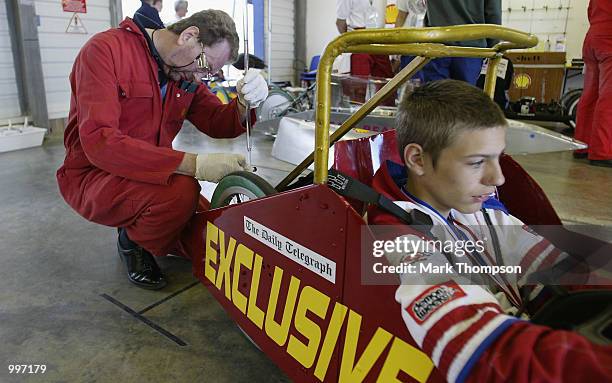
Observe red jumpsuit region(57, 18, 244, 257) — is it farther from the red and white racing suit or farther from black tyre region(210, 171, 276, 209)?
the red and white racing suit

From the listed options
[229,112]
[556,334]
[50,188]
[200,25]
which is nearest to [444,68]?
[229,112]

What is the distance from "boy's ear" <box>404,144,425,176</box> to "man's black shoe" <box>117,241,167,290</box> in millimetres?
1233

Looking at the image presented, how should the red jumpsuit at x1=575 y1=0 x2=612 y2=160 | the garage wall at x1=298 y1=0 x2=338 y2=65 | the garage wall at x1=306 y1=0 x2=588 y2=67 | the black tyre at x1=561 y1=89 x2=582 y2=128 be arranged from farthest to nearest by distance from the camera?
the garage wall at x1=298 y1=0 x2=338 y2=65 → the garage wall at x1=306 y1=0 x2=588 y2=67 → the black tyre at x1=561 y1=89 x2=582 y2=128 → the red jumpsuit at x1=575 y1=0 x2=612 y2=160

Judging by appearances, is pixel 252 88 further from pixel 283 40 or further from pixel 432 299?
pixel 283 40

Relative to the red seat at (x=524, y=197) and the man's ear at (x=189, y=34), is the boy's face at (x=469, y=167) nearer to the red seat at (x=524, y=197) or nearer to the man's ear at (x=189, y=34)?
the red seat at (x=524, y=197)

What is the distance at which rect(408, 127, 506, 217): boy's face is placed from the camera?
37.6 inches

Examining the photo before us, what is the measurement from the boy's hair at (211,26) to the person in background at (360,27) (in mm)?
3545

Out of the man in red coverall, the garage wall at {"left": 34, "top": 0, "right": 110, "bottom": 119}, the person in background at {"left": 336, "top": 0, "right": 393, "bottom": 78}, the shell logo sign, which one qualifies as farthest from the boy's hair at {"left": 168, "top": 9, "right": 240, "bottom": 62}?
the shell logo sign

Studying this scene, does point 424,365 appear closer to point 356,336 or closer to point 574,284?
point 356,336

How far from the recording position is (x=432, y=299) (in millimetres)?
732

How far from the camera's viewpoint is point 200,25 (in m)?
1.70

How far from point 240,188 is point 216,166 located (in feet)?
0.56

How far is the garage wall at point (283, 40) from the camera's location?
9.00 meters

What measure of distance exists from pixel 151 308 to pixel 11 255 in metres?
0.89
